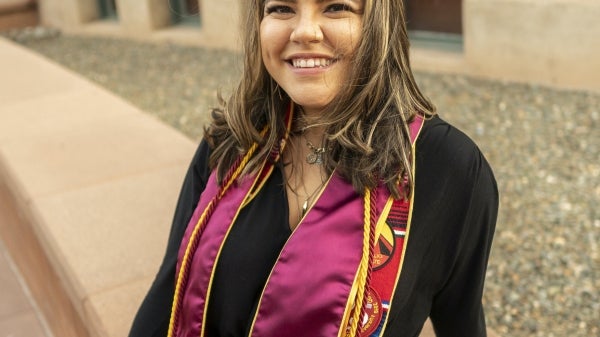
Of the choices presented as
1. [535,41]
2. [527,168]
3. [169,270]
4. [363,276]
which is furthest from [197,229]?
[535,41]

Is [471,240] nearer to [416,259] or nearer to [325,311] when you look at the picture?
Result: [416,259]

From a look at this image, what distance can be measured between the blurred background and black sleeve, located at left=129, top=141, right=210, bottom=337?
28cm

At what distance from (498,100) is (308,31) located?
5.00m

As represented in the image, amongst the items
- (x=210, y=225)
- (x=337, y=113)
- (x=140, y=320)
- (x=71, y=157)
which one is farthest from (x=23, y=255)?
(x=337, y=113)

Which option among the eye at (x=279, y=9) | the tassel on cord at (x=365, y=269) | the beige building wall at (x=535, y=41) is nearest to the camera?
the tassel on cord at (x=365, y=269)

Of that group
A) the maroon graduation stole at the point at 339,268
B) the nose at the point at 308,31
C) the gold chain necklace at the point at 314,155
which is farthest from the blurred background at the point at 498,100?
the maroon graduation stole at the point at 339,268

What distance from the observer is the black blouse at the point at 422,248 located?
1778mm

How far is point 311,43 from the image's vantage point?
1.81 m

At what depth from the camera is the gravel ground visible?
3.59 meters

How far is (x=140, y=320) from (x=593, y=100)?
4914 mm

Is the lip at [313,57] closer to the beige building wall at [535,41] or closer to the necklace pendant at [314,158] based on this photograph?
the necklace pendant at [314,158]

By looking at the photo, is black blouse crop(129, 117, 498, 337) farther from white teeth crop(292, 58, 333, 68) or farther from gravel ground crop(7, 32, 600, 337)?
gravel ground crop(7, 32, 600, 337)

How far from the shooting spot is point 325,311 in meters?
1.76

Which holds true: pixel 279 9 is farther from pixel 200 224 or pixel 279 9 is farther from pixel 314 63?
pixel 200 224
